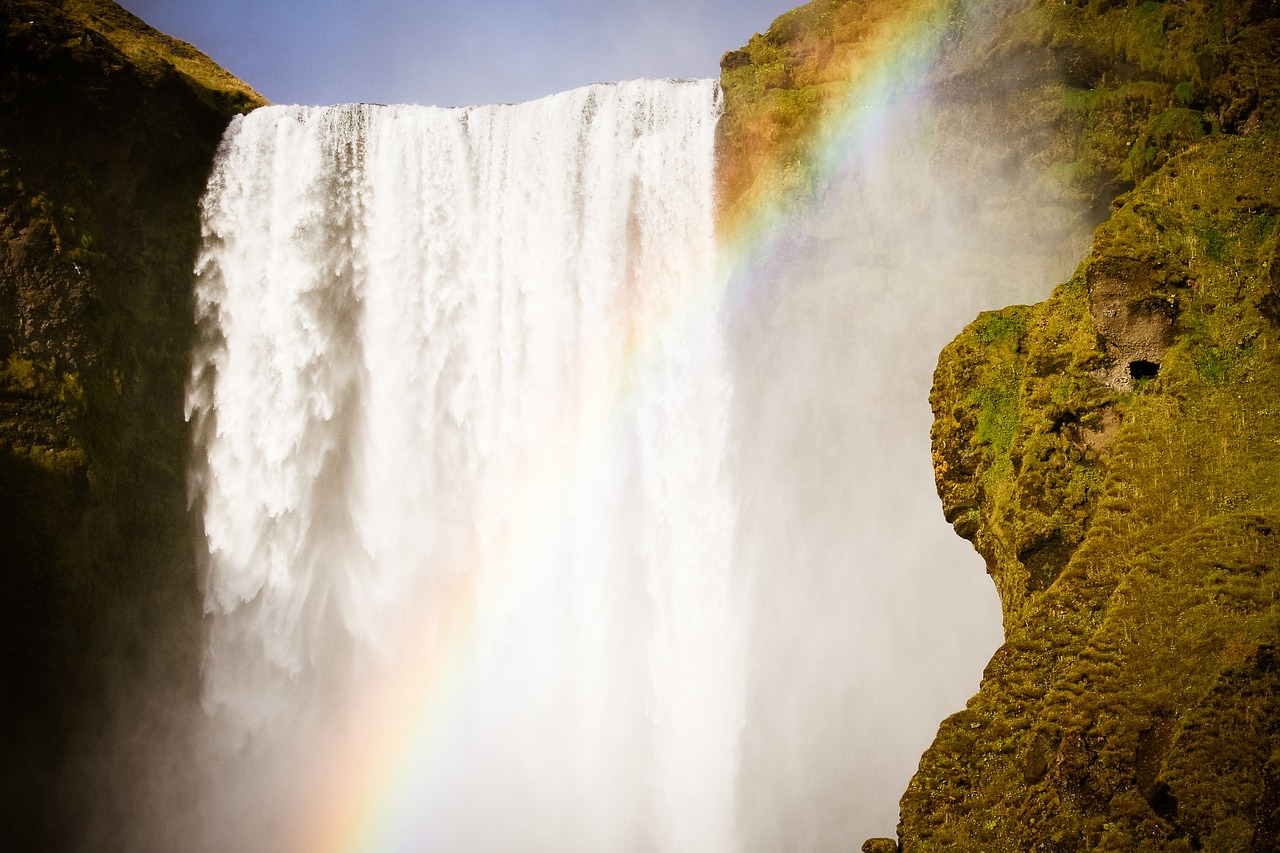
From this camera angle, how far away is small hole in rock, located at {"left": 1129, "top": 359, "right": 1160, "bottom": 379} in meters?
9.11

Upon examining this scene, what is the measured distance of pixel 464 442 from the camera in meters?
22.5

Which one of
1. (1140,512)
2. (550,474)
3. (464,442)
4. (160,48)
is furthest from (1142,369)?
(160,48)

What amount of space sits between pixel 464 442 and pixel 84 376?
8051 millimetres

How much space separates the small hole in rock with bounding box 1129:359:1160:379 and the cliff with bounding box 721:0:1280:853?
0.06 ft

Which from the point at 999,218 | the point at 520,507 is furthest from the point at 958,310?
the point at 520,507

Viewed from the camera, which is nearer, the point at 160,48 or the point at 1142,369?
the point at 1142,369

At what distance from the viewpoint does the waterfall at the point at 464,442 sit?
21.5m

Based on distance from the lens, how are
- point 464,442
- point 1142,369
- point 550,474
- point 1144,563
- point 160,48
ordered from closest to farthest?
point 1144,563 → point 1142,369 → point 550,474 → point 464,442 → point 160,48

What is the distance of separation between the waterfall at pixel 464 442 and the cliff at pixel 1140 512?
11.3m

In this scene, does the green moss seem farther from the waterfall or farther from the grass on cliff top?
the grass on cliff top

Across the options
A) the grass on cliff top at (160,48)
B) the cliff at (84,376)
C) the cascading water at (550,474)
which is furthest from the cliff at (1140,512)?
the grass on cliff top at (160,48)

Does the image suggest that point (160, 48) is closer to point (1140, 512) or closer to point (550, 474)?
point (550, 474)

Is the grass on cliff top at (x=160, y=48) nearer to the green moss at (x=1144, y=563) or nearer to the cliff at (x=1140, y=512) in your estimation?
the cliff at (x=1140, y=512)

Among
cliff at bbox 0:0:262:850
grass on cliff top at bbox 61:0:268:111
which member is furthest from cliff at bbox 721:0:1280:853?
grass on cliff top at bbox 61:0:268:111
